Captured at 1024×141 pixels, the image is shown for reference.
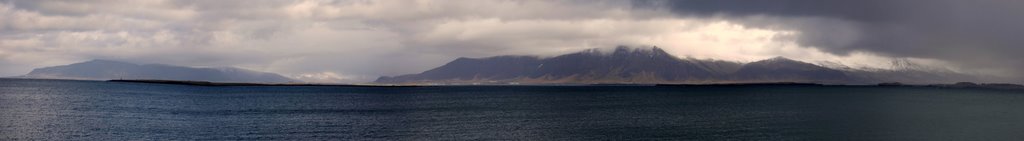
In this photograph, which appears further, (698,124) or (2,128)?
(698,124)

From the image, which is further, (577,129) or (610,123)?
(610,123)

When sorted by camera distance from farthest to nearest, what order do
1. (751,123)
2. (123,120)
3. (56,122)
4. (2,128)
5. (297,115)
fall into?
(297,115)
(751,123)
(123,120)
(56,122)
(2,128)

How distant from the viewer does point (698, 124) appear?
133m

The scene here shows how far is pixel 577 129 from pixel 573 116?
31.8 meters

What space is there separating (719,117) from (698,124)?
856 inches

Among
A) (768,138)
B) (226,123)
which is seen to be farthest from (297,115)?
(768,138)

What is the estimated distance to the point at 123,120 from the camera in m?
129

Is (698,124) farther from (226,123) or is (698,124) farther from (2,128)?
(2,128)

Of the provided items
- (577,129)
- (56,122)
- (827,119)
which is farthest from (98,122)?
(827,119)

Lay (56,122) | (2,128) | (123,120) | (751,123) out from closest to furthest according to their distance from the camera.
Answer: (2,128) < (56,122) < (123,120) < (751,123)

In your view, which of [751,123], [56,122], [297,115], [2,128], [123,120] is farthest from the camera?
[297,115]

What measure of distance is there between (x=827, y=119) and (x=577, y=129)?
56268mm

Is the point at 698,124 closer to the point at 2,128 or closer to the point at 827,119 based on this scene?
the point at 827,119

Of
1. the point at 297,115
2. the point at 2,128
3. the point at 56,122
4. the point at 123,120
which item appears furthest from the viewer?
the point at 297,115
